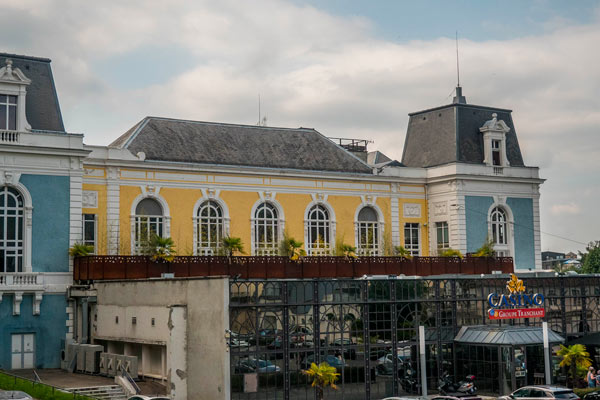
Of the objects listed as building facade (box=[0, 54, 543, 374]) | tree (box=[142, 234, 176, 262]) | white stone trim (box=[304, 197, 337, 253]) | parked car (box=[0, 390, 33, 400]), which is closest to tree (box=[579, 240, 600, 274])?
building facade (box=[0, 54, 543, 374])

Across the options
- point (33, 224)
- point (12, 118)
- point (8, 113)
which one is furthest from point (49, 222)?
point (8, 113)

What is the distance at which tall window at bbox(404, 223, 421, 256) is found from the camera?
65062 millimetres

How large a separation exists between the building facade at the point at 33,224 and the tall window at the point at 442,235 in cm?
2738

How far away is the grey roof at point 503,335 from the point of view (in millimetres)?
42938

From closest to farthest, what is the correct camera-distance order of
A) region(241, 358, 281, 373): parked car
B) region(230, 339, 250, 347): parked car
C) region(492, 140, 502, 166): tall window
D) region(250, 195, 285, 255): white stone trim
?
region(230, 339, 250, 347): parked car < region(241, 358, 281, 373): parked car < region(250, 195, 285, 255): white stone trim < region(492, 140, 502, 166): tall window

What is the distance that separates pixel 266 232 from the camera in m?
59.3

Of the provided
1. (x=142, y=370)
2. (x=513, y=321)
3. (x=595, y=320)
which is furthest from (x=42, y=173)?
(x=595, y=320)

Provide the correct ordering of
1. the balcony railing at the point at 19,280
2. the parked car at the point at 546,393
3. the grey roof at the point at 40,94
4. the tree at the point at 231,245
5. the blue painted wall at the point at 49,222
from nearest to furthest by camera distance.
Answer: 1. the parked car at the point at 546,393
2. the balcony railing at the point at 19,280
3. the blue painted wall at the point at 49,222
4. the grey roof at the point at 40,94
5. the tree at the point at 231,245

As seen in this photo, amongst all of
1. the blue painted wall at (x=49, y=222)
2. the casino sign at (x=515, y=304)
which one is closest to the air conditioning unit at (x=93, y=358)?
the blue painted wall at (x=49, y=222)

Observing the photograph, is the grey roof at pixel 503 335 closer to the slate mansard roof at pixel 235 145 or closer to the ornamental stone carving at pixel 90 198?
the slate mansard roof at pixel 235 145

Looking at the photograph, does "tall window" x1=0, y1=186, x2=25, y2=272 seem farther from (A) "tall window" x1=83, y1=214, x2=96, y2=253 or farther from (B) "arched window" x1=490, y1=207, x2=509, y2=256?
(B) "arched window" x1=490, y1=207, x2=509, y2=256

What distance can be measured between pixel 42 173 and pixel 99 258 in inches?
230

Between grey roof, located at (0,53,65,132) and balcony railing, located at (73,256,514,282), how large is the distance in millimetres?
8023

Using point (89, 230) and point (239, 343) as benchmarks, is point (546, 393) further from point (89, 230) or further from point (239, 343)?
point (89, 230)
